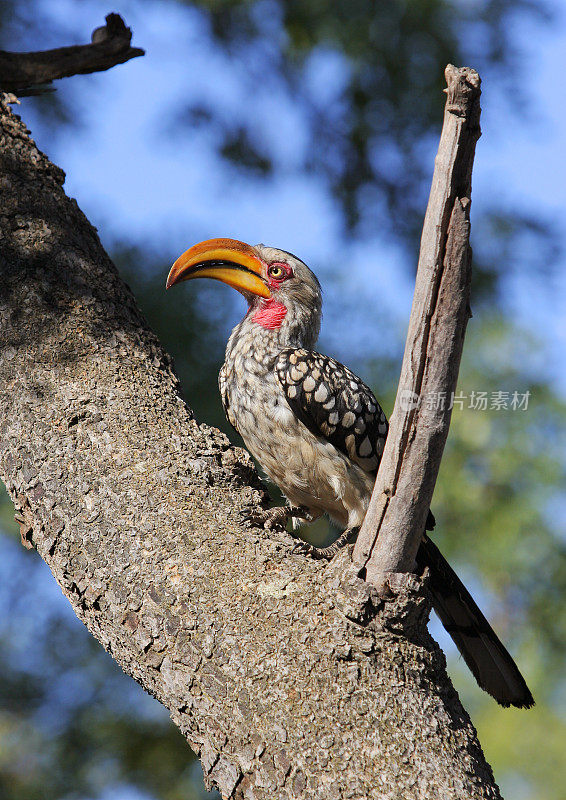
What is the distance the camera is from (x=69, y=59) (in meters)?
3.55

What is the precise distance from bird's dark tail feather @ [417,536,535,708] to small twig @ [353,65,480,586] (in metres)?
0.77

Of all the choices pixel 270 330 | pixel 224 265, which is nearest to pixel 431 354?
pixel 270 330

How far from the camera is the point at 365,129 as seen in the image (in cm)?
497

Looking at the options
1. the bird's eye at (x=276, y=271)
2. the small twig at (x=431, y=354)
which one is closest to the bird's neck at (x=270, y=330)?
the bird's eye at (x=276, y=271)

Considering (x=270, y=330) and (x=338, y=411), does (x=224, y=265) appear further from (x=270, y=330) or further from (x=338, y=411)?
(x=338, y=411)

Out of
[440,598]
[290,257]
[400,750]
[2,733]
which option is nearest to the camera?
[400,750]

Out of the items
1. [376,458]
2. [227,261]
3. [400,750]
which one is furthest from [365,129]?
[400,750]

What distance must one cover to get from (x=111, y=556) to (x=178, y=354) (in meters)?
2.58

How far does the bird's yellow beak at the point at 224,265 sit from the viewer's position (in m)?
3.13

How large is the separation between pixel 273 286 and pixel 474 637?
1.83m

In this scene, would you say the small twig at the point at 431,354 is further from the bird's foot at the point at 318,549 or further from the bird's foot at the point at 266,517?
the bird's foot at the point at 266,517

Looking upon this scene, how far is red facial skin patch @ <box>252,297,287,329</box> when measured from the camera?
348cm

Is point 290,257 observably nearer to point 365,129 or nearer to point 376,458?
point 376,458

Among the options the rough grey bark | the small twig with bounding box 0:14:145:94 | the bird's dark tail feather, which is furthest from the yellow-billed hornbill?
the small twig with bounding box 0:14:145:94
